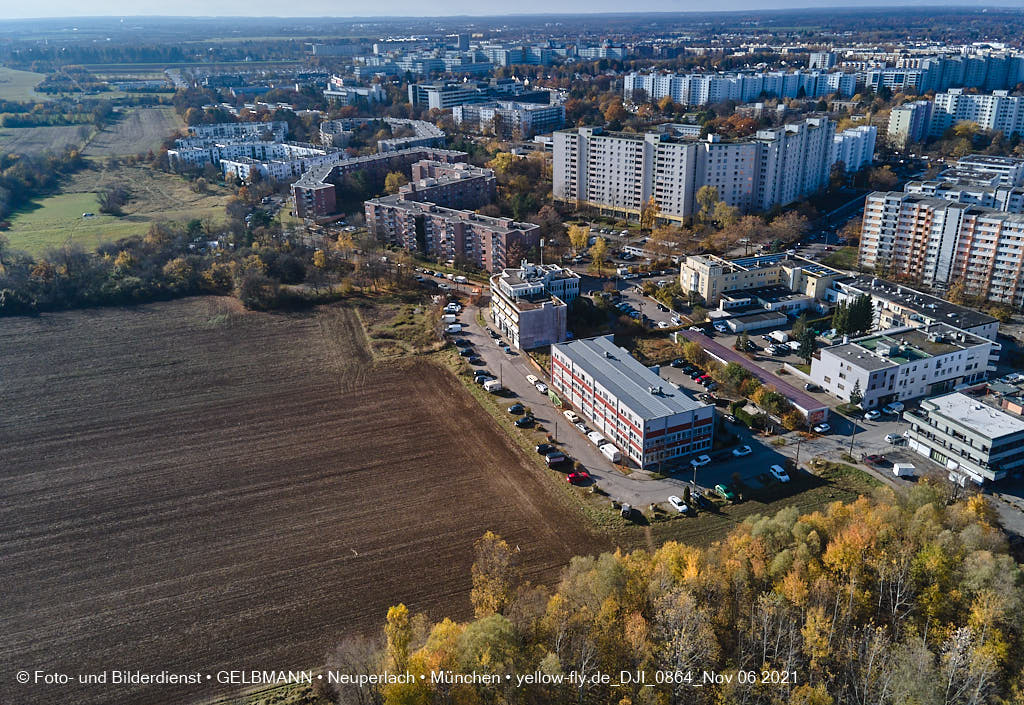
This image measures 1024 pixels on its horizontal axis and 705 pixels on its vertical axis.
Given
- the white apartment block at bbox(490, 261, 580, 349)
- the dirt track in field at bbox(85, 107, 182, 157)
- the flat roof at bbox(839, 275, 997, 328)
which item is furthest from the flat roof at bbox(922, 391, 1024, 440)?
the dirt track in field at bbox(85, 107, 182, 157)

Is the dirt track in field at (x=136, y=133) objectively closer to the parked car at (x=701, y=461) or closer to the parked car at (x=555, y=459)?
the parked car at (x=555, y=459)

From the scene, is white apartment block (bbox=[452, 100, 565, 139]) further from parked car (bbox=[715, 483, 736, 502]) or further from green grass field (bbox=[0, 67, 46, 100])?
green grass field (bbox=[0, 67, 46, 100])

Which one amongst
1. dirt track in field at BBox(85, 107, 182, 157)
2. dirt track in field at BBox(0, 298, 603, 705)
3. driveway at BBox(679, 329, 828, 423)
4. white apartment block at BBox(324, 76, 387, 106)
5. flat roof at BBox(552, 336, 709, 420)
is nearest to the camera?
dirt track in field at BBox(0, 298, 603, 705)

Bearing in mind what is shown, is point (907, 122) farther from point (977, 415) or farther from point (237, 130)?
point (237, 130)

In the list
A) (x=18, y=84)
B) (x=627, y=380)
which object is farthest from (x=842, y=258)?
(x=18, y=84)

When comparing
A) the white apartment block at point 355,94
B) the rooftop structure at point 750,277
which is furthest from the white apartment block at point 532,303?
the white apartment block at point 355,94

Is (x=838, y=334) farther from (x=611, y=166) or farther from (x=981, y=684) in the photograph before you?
(x=611, y=166)
